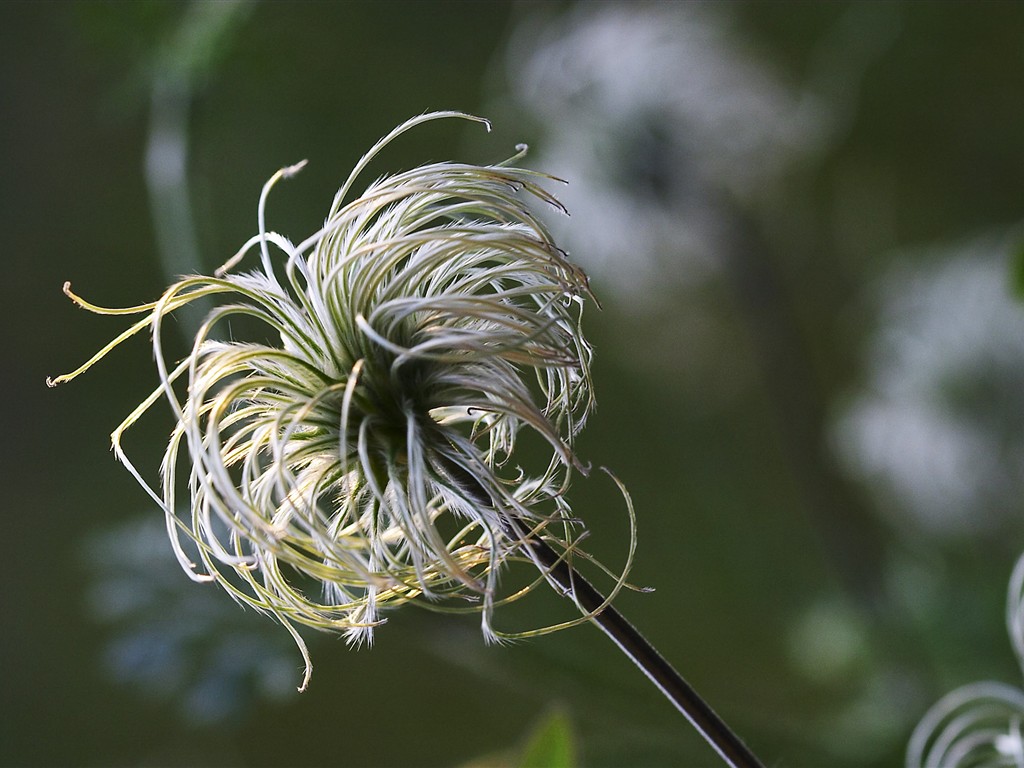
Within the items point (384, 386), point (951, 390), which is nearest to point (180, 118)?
point (384, 386)

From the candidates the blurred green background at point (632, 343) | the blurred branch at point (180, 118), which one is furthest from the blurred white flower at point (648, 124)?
the blurred branch at point (180, 118)

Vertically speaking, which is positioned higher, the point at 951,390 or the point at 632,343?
the point at 951,390

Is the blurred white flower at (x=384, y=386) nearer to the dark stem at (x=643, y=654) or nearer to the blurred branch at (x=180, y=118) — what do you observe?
the dark stem at (x=643, y=654)

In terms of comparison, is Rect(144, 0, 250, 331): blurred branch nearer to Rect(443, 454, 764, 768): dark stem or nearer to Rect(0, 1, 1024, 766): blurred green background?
Rect(0, 1, 1024, 766): blurred green background

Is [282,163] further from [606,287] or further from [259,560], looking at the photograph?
[259,560]

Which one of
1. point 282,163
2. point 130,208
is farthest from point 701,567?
point 130,208

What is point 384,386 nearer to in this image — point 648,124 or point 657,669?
point 657,669

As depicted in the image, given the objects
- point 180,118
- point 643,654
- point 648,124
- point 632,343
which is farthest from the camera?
point 632,343
